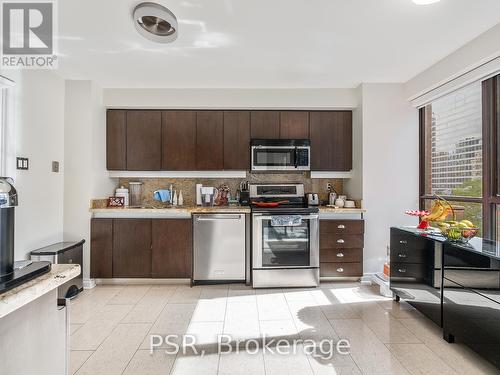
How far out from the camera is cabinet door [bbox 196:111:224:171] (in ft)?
13.2

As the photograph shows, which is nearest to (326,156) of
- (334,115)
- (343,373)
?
(334,115)

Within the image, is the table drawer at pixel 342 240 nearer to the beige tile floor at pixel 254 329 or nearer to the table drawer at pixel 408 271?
the beige tile floor at pixel 254 329

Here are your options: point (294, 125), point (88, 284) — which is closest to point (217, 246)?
point (88, 284)

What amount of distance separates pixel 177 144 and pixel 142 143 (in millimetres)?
455

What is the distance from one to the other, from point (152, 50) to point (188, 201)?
6.70 ft

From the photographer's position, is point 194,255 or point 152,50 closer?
point 152,50

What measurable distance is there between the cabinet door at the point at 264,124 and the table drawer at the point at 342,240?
4.75ft

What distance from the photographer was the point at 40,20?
2383mm

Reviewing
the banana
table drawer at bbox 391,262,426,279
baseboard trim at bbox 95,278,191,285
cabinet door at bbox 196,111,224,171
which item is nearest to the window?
the banana

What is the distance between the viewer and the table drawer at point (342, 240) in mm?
3721

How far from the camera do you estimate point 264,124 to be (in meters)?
4.05

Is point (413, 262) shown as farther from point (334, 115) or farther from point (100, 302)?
point (100, 302)

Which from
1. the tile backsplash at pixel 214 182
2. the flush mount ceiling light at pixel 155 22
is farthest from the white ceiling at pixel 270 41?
the tile backsplash at pixel 214 182

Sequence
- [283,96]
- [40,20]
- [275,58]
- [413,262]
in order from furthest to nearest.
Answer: [283,96], [275,58], [413,262], [40,20]
